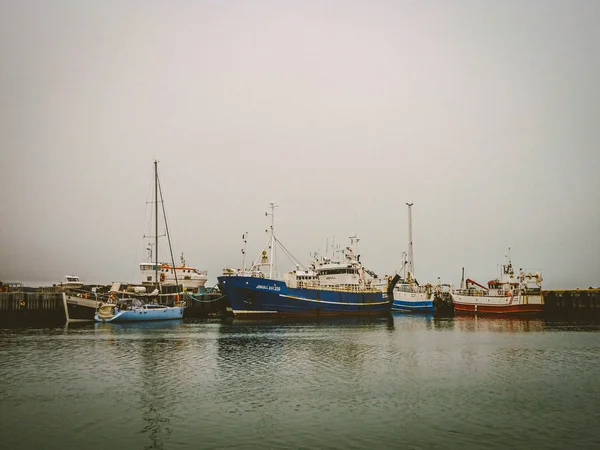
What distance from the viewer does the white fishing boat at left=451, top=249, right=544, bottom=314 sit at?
7850 cm

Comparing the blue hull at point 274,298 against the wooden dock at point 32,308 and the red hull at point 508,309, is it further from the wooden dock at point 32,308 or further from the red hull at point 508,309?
the red hull at point 508,309

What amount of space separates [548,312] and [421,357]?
69620mm

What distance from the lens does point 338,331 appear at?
48594mm

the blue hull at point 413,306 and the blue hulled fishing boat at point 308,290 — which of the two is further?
the blue hull at point 413,306

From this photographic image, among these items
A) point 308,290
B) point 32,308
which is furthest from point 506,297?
point 32,308

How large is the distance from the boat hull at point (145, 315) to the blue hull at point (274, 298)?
22.9 ft

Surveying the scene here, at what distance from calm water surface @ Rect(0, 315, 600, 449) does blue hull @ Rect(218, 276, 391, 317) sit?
21231mm

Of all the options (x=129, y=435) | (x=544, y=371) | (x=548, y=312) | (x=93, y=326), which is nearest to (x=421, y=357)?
(x=544, y=371)

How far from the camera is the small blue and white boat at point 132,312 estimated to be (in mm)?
57281

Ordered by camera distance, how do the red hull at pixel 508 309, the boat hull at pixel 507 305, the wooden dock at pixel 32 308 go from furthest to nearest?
the boat hull at pixel 507 305 → the red hull at pixel 508 309 → the wooden dock at pixel 32 308

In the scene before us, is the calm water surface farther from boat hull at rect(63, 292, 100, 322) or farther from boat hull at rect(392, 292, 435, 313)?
boat hull at rect(392, 292, 435, 313)

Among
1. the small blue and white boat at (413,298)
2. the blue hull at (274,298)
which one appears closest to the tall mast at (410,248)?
the small blue and white boat at (413,298)

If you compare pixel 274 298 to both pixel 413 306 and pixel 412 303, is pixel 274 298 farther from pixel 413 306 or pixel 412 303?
pixel 413 306

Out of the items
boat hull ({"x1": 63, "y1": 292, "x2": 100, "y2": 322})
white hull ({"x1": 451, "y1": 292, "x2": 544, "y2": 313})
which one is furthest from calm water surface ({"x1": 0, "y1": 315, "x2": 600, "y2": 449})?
white hull ({"x1": 451, "y1": 292, "x2": 544, "y2": 313})
